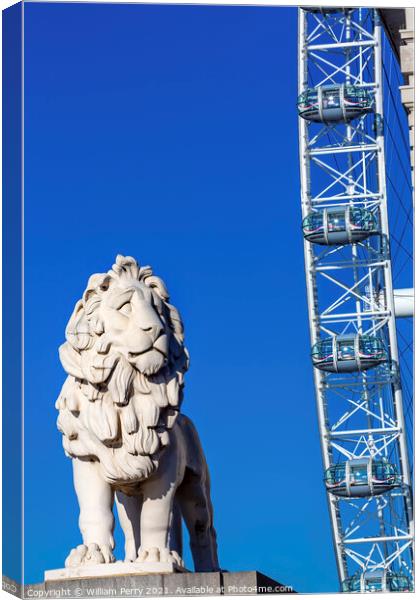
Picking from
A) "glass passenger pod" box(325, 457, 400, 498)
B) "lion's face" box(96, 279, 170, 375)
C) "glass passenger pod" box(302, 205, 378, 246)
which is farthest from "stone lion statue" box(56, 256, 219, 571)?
"glass passenger pod" box(302, 205, 378, 246)

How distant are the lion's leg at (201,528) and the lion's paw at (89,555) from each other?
999mm

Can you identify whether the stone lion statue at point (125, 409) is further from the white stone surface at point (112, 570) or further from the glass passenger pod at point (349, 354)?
the glass passenger pod at point (349, 354)

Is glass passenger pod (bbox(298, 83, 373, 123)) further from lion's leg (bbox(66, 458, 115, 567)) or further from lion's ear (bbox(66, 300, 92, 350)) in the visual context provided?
lion's leg (bbox(66, 458, 115, 567))

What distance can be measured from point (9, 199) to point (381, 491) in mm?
9738

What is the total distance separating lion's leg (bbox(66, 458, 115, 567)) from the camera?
35.2 ft

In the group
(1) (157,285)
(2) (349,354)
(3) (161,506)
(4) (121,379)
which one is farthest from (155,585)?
(2) (349,354)

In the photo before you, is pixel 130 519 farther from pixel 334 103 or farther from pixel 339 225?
pixel 334 103

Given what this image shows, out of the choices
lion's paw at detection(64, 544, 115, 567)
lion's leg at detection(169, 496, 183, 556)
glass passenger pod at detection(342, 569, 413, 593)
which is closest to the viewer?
lion's paw at detection(64, 544, 115, 567)

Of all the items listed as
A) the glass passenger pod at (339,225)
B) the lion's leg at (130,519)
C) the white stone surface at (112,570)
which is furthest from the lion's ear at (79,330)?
the glass passenger pod at (339,225)

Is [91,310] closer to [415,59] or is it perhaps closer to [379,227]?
[415,59]

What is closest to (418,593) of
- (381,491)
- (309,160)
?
(381,491)

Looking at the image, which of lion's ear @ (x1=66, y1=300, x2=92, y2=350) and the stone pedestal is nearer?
the stone pedestal

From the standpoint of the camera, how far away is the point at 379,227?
840 inches

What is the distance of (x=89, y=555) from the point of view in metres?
10.7
